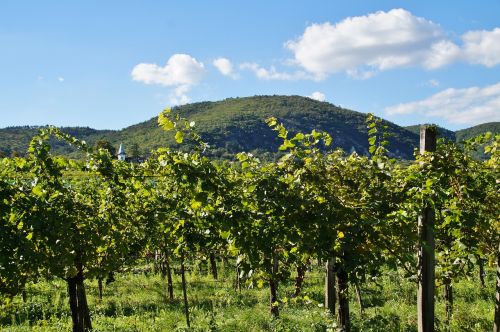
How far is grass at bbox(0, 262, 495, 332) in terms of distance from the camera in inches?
427

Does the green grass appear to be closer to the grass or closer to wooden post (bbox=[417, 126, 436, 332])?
the grass

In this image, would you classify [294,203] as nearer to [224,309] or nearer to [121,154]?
[224,309]

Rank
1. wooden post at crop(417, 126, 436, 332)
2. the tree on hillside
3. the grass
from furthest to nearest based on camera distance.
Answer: the grass < the tree on hillside < wooden post at crop(417, 126, 436, 332)

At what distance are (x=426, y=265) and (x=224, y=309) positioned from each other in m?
10.2

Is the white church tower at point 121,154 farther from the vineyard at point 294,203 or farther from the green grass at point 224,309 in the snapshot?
the green grass at point 224,309

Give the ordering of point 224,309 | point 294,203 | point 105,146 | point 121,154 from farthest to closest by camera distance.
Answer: point 105,146 → point 121,154 → point 224,309 → point 294,203

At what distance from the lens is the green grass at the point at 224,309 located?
10.8 metres

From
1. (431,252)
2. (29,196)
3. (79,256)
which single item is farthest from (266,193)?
(79,256)

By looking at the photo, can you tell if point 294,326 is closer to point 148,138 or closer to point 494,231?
point 494,231

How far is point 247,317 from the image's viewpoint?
473 inches

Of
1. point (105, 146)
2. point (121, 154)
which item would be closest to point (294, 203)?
point (121, 154)

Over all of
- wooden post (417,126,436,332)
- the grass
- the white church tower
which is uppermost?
the white church tower

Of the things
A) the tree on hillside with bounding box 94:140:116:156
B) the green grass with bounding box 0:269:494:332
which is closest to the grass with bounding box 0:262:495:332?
the green grass with bounding box 0:269:494:332

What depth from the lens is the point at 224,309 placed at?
14.8m
